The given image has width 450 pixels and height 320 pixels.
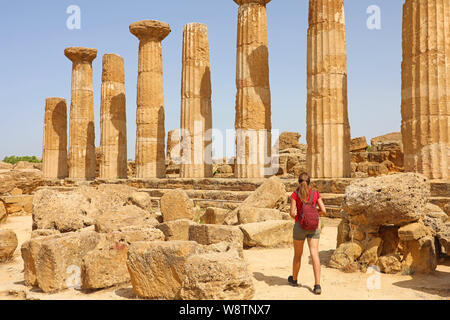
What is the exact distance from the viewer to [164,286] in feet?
15.0

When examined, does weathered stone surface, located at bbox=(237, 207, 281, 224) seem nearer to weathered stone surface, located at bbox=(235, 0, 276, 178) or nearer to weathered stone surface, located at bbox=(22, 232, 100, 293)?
weathered stone surface, located at bbox=(22, 232, 100, 293)

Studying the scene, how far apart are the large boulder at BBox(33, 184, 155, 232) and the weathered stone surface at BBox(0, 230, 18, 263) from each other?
1.95ft

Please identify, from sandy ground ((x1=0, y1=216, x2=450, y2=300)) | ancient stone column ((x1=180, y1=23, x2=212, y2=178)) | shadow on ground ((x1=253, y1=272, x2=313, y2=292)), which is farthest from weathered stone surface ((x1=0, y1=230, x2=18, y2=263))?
ancient stone column ((x1=180, y1=23, x2=212, y2=178))

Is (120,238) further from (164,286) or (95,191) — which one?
(95,191)

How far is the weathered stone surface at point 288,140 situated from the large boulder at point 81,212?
1669 centimetres

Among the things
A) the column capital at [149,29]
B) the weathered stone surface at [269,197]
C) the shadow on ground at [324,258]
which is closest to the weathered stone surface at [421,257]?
the shadow on ground at [324,258]

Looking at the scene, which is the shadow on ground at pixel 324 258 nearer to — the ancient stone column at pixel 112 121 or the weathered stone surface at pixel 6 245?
the weathered stone surface at pixel 6 245

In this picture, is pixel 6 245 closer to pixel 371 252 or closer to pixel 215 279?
pixel 215 279

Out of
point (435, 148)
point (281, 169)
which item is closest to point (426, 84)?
point (435, 148)

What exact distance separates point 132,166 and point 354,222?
935 inches

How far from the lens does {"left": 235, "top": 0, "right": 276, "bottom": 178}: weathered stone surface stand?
13.2 meters

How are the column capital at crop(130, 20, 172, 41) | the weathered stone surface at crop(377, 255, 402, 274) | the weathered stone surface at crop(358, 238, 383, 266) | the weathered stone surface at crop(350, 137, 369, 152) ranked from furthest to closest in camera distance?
the weathered stone surface at crop(350, 137, 369, 152) → the column capital at crop(130, 20, 172, 41) → the weathered stone surface at crop(358, 238, 383, 266) → the weathered stone surface at crop(377, 255, 402, 274)

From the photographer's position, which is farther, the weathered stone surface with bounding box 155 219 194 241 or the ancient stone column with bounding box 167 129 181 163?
the ancient stone column with bounding box 167 129 181 163

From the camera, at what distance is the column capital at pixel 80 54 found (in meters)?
20.7
